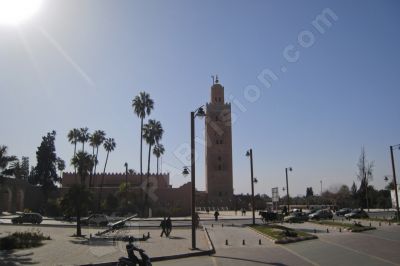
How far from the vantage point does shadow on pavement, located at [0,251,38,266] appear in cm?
1606

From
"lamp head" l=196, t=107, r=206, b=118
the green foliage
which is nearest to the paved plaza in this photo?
the green foliage

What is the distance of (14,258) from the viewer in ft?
57.3

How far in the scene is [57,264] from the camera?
15.9 metres

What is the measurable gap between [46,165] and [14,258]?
215ft

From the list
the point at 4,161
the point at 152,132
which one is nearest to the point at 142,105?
the point at 152,132

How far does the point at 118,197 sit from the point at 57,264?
54766 mm

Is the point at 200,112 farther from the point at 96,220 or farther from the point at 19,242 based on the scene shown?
the point at 96,220

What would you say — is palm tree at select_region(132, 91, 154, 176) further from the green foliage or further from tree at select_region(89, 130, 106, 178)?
the green foliage

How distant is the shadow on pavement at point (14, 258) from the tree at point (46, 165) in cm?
6147

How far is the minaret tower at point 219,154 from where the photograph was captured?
109 m

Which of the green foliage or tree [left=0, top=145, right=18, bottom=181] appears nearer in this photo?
the green foliage

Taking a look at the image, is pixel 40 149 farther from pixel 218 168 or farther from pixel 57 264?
pixel 57 264

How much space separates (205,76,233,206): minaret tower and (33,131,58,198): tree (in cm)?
3919

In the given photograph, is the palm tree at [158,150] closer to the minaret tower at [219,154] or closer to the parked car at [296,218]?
the minaret tower at [219,154]
